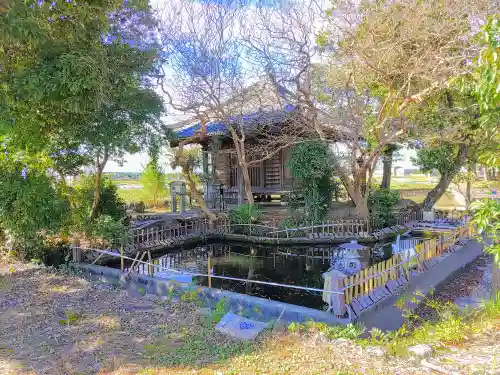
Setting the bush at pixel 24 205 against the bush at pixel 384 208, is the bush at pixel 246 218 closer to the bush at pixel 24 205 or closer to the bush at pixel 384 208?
the bush at pixel 384 208

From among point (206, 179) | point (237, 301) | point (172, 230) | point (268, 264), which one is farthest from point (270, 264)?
point (206, 179)

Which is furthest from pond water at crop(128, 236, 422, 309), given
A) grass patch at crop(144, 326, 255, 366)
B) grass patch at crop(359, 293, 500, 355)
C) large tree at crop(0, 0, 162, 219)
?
large tree at crop(0, 0, 162, 219)

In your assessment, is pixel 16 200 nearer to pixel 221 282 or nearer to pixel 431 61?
pixel 221 282

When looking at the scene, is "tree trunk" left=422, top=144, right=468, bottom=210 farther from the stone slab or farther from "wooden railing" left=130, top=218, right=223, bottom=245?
the stone slab

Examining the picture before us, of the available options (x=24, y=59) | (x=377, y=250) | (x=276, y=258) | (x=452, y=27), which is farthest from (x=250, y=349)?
(x=452, y=27)

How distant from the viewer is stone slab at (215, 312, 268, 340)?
4.84 metres

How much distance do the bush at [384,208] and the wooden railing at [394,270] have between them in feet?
18.3

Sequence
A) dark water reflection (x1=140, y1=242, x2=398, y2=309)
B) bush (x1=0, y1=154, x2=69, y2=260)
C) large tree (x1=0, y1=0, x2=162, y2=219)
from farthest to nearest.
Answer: dark water reflection (x1=140, y1=242, x2=398, y2=309)
bush (x1=0, y1=154, x2=69, y2=260)
large tree (x1=0, y1=0, x2=162, y2=219)

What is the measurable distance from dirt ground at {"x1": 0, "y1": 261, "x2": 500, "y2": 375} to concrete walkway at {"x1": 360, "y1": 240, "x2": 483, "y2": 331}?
2115 mm

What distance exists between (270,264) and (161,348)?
797 cm

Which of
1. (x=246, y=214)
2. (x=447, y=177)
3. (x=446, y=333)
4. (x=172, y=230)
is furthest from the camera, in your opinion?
(x=447, y=177)

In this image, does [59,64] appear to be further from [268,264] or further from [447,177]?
[447,177]

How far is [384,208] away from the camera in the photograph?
636 inches

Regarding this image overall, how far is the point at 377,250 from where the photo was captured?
13711 mm
